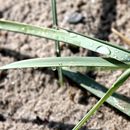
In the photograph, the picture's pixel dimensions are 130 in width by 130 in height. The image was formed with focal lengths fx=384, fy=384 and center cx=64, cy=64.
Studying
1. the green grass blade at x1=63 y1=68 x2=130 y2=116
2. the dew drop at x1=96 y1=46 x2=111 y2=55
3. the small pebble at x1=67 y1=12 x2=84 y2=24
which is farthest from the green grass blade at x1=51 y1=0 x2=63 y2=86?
the small pebble at x1=67 y1=12 x2=84 y2=24

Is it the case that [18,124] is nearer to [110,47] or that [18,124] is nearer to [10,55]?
[10,55]

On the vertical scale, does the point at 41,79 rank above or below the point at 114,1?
A: below

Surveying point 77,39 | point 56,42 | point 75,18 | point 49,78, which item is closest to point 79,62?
point 77,39

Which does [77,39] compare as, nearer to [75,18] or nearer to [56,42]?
[56,42]

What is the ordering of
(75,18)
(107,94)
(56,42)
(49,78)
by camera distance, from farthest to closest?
(75,18), (49,78), (56,42), (107,94)

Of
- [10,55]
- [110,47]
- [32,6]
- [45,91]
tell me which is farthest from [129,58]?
[32,6]

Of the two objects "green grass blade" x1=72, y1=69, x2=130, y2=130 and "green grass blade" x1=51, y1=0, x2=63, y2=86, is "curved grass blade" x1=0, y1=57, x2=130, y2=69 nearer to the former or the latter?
"green grass blade" x1=72, y1=69, x2=130, y2=130

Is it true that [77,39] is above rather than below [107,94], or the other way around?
above
